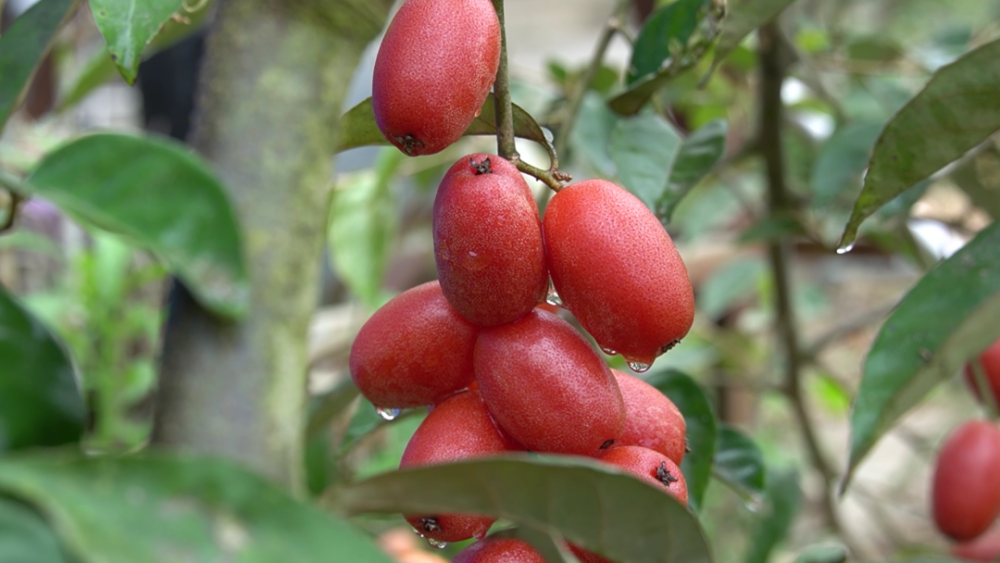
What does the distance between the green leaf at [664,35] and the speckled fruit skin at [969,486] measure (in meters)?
0.42

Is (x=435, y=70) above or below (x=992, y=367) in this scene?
above

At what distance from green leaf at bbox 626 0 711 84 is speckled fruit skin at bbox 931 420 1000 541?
1.39ft

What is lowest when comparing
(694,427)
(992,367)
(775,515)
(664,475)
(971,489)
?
(775,515)

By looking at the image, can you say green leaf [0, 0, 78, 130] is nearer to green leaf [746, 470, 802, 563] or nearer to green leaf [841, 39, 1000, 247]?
green leaf [841, 39, 1000, 247]

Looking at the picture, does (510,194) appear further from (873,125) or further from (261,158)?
(873,125)

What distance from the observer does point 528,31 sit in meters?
2.88

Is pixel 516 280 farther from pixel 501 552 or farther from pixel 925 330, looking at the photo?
pixel 925 330

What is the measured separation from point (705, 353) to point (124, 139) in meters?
1.21

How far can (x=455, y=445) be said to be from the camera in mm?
339

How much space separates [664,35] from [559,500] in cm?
38

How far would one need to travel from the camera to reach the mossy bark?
0.32 meters

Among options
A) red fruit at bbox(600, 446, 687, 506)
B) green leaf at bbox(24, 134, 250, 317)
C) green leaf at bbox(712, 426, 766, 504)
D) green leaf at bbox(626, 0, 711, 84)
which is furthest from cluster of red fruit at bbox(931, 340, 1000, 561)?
green leaf at bbox(24, 134, 250, 317)

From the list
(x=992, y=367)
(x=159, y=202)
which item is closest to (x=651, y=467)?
(x=159, y=202)

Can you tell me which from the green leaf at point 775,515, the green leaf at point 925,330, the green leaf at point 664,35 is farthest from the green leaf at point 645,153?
the green leaf at point 775,515
